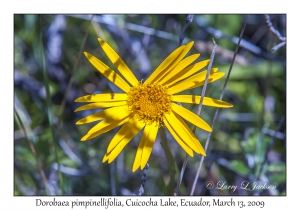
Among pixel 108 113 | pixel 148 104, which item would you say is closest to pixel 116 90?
pixel 148 104

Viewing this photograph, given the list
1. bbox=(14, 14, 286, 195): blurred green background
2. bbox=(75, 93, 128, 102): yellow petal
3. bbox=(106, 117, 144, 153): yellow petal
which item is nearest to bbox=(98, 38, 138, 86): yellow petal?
bbox=(75, 93, 128, 102): yellow petal

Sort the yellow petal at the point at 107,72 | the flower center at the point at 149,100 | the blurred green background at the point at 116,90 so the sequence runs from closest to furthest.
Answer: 1. the yellow petal at the point at 107,72
2. the flower center at the point at 149,100
3. the blurred green background at the point at 116,90

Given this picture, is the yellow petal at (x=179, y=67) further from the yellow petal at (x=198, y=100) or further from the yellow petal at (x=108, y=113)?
the yellow petal at (x=108, y=113)

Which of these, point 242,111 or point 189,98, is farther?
point 242,111

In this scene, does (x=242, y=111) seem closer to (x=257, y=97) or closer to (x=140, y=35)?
(x=257, y=97)

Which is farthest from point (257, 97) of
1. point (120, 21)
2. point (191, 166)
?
point (120, 21)

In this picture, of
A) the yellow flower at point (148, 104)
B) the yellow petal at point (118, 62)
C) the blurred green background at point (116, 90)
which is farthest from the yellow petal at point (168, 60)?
the blurred green background at point (116, 90)
